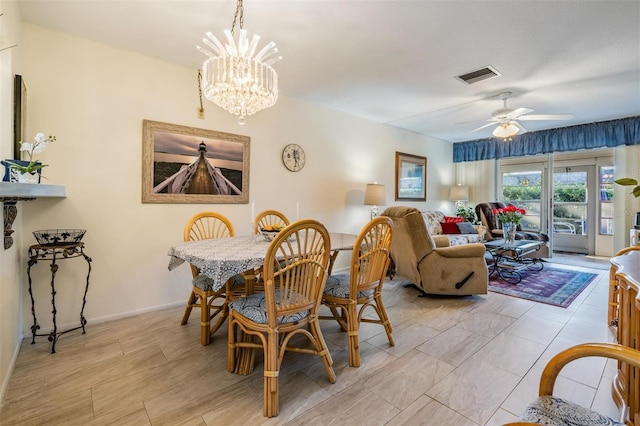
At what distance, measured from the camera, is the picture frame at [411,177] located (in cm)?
548

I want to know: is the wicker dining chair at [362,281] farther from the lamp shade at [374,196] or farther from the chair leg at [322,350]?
the lamp shade at [374,196]

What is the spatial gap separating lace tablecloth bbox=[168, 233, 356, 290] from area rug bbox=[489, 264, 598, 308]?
262 centimetres

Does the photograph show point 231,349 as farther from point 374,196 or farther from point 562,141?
point 562,141

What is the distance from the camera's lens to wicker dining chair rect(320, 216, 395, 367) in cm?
196

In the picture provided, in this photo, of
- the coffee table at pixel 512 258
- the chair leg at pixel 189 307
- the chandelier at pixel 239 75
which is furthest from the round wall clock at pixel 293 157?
the coffee table at pixel 512 258

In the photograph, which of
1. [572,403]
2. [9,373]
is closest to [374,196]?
[572,403]

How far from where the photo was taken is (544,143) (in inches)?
211

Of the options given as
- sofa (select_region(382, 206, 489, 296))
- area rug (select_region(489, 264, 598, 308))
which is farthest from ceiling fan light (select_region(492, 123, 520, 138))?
area rug (select_region(489, 264, 598, 308))

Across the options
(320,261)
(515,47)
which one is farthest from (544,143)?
(320,261)

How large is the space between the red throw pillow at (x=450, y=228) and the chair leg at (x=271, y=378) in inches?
182

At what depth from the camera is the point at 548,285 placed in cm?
385

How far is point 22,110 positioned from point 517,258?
18.9 ft

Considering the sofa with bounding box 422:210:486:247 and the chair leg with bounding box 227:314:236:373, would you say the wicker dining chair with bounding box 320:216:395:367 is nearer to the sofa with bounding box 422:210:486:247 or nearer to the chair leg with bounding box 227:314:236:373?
the chair leg with bounding box 227:314:236:373

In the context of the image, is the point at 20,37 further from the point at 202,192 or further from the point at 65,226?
the point at 202,192
